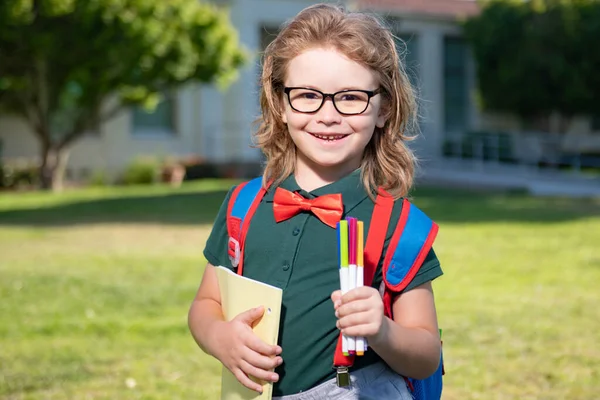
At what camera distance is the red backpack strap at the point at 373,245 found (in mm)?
2332

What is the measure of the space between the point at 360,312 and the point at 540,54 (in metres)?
25.9

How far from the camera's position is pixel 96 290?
7.67m

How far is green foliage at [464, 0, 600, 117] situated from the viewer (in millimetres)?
26672

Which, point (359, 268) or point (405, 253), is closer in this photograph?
point (359, 268)

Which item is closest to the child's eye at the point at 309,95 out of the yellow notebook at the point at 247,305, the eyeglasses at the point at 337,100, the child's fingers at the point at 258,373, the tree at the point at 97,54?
the eyeglasses at the point at 337,100

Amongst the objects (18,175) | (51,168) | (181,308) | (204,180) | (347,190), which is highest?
(347,190)

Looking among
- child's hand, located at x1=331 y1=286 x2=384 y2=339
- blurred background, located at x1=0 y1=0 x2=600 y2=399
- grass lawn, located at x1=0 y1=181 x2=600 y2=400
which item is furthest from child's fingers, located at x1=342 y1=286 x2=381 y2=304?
grass lawn, located at x1=0 y1=181 x2=600 y2=400

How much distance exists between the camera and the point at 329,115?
2.41 m

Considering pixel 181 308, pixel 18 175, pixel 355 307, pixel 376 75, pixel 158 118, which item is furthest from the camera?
pixel 158 118

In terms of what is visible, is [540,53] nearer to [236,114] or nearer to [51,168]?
[236,114]

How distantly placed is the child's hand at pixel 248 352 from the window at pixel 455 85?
2901cm

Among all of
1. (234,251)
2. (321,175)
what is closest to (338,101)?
(321,175)

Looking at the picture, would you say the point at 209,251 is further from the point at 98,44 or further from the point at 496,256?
the point at 98,44

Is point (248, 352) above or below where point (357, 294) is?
below
